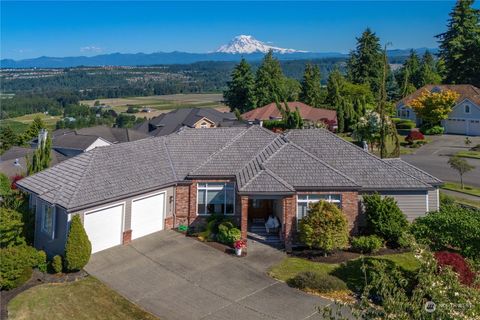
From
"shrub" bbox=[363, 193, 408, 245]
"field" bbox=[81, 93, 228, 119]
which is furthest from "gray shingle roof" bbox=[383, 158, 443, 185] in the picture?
"field" bbox=[81, 93, 228, 119]

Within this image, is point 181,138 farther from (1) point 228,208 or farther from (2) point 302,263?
(2) point 302,263

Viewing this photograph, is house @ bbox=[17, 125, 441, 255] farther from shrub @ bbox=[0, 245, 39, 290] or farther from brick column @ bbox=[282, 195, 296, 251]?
shrub @ bbox=[0, 245, 39, 290]

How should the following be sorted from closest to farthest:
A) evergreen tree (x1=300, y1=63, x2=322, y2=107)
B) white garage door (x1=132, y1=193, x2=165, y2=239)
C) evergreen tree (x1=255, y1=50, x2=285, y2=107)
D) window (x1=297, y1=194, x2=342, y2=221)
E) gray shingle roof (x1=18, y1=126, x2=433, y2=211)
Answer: gray shingle roof (x1=18, y1=126, x2=433, y2=211) → window (x1=297, y1=194, x2=342, y2=221) → white garage door (x1=132, y1=193, x2=165, y2=239) → evergreen tree (x1=300, y1=63, x2=322, y2=107) → evergreen tree (x1=255, y1=50, x2=285, y2=107)

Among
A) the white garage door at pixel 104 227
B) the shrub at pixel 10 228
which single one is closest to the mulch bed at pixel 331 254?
the white garage door at pixel 104 227

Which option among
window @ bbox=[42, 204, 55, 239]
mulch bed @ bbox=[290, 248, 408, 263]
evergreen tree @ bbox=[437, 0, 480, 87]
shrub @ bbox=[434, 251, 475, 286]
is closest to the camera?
shrub @ bbox=[434, 251, 475, 286]

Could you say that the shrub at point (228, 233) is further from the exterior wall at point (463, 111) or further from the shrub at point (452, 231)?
the exterior wall at point (463, 111)

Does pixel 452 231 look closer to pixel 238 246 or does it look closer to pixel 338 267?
pixel 338 267
